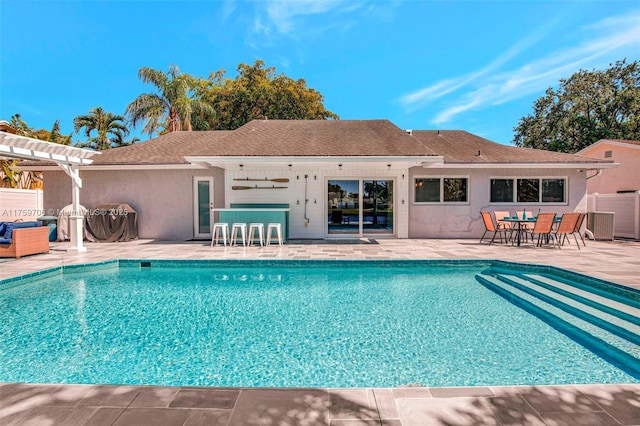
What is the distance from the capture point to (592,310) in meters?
4.76

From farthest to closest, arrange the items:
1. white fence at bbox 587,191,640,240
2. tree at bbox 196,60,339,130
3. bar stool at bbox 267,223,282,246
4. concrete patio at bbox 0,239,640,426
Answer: tree at bbox 196,60,339,130, white fence at bbox 587,191,640,240, bar stool at bbox 267,223,282,246, concrete patio at bbox 0,239,640,426

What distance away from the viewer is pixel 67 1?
33.6ft

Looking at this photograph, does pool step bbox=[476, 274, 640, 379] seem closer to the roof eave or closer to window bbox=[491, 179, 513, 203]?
the roof eave

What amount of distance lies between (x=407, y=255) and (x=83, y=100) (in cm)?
2686

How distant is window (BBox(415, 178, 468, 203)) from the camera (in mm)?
12219

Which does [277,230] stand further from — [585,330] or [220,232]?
[585,330]

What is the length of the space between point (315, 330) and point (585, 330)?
3.45m

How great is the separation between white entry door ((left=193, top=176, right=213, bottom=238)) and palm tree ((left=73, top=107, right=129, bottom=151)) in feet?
55.5

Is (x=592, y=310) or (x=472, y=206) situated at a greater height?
(x=472, y=206)

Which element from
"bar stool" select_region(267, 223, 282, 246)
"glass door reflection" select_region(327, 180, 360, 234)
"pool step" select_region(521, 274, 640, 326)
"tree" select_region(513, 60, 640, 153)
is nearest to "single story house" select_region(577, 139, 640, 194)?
"tree" select_region(513, 60, 640, 153)

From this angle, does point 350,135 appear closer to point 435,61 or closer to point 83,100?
point 435,61

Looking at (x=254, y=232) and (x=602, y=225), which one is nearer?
(x=254, y=232)

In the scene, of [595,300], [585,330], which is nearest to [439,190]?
[595,300]

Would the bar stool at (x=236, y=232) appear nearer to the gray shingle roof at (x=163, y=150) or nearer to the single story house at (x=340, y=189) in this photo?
the single story house at (x=340, y=189)
